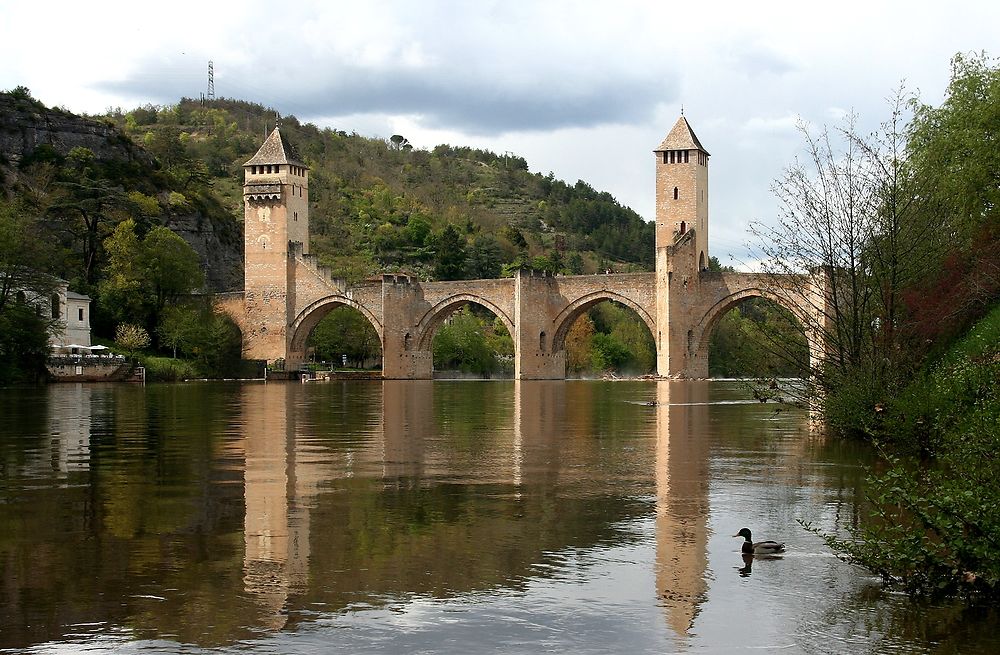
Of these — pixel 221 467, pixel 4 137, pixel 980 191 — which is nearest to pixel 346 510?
pixel 221 467

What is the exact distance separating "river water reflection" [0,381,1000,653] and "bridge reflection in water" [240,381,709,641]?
4cm

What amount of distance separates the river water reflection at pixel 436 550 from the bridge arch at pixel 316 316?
4505 centimetres

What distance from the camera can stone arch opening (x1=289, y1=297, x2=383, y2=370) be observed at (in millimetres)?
64625

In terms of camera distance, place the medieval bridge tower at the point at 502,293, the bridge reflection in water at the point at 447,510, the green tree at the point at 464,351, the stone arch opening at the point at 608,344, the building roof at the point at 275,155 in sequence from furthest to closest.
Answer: the stone arch opening at the point at 608,344
the green tree at the point at 464,351
the building roof at the point at 275,155
the medieval bridge tower at the point at 502,293
the bridge reflection in water at the point at 447,510

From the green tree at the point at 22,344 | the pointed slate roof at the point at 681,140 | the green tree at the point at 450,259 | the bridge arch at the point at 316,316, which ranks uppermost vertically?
the pointed slate roof at the point at 681,140

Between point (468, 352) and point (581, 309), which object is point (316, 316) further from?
point (581, 309)

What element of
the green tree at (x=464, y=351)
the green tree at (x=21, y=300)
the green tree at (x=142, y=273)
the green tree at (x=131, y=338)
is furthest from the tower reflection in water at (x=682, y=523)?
the green tree at (x=464, y=351)

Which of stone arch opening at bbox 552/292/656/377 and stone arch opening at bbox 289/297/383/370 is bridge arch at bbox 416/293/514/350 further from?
stone arch opening at bbox 552/292/656/377

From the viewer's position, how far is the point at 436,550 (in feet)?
29.8

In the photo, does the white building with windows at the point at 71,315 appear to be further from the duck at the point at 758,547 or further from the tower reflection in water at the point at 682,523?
the duck at the point at 758,547

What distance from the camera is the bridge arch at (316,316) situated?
63406 mm

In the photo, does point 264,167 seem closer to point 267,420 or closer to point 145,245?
point 145,245

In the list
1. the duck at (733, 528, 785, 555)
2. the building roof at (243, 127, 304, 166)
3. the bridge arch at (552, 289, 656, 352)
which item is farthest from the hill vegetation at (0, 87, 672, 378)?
the duck at (733, 528, 785, 555)

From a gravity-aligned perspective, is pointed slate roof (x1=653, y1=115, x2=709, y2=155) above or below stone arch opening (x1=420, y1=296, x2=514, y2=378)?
above
